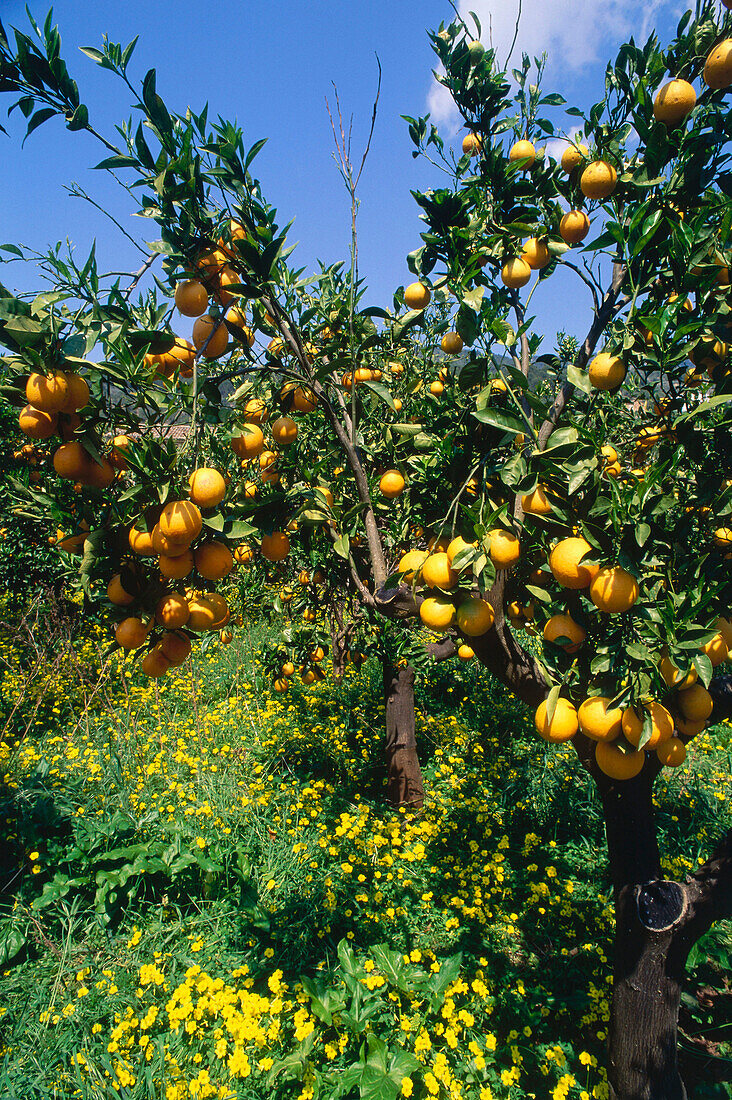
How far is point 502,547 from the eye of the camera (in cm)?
113

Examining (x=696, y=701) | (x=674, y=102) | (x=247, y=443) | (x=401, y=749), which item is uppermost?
(x=674, y=102)

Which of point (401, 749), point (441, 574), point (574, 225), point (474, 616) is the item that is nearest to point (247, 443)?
point (441, 574)

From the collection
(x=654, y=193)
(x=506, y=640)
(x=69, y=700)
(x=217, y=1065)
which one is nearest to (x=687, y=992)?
(x=217, y=1065)

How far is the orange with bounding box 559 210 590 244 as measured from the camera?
1562mm

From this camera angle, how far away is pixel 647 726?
114 cm

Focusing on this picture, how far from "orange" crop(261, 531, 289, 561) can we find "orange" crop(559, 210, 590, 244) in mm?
1153

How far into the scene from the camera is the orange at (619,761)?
50.9 inches

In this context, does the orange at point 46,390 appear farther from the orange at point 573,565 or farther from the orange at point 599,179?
the orange at point 599,179

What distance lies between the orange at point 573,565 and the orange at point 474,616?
6.7 inches

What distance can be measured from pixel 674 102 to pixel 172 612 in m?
1.63

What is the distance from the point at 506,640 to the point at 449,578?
47 centimetres

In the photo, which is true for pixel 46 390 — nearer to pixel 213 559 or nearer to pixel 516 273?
pixel 213 559

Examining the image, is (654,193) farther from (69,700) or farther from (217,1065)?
(69,700)

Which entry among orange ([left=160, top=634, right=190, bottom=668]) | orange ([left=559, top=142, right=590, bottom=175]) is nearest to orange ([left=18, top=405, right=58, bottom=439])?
orange ([left=160, top=634, right=190, bottom=668])
